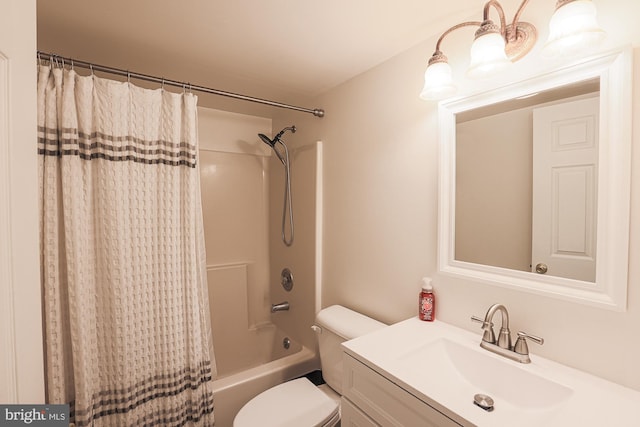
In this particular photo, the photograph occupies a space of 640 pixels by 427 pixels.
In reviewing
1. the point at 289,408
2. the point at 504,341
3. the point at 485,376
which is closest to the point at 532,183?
the point at 504,341

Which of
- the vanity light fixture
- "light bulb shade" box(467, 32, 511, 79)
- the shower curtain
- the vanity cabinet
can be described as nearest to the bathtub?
the shower curtain

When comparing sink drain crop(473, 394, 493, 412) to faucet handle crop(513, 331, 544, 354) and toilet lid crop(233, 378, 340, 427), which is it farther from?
toilet lid crop(233, 378, 340, 427)

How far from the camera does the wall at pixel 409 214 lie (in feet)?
2.70

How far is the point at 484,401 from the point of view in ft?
2.80

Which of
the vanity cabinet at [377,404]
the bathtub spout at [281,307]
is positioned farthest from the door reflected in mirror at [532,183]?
the bathtub spout at [281,307]

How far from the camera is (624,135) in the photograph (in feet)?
2.62

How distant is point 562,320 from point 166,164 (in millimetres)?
1732

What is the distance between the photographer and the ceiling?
3.59 feet

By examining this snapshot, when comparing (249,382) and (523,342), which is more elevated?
(523,342)

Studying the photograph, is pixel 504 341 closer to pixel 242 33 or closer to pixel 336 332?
pixel 336 332

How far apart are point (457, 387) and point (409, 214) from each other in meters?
0.73

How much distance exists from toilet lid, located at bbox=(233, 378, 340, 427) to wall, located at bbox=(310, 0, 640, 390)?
51cm

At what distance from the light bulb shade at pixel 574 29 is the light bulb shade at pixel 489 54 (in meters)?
0.13

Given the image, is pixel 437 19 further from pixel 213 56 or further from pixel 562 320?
pixel 562 320
